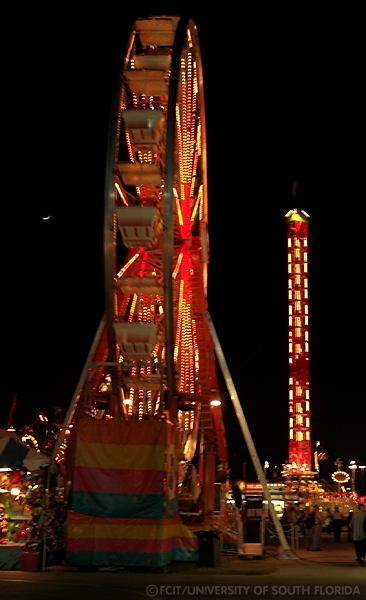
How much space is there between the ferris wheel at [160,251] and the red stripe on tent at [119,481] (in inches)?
94.2

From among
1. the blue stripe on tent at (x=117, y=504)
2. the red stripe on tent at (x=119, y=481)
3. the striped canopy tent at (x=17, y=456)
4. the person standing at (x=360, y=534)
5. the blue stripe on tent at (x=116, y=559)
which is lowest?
the blue stripe on tent at (x=116, y=559)

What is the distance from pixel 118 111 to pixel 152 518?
33.3 feet

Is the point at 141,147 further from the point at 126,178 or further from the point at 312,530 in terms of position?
the point at 312,530

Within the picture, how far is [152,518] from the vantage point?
1934 centimetres

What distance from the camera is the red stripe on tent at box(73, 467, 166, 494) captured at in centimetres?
1969

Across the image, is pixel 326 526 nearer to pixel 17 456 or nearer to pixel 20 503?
pixel 20 503

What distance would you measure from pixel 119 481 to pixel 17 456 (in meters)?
3.68

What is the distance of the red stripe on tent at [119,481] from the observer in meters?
19.7

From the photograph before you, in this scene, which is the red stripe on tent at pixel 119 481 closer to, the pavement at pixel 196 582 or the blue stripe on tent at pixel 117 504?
the blue stripe on tent at pixel 117 504

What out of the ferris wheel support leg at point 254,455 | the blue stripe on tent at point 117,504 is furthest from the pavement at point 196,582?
the ferris wheel support leg at point 254,455

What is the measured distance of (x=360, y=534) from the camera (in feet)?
74.3

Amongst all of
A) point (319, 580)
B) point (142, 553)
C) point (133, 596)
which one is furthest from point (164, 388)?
point (133, 596)

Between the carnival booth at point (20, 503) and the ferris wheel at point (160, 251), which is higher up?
the ferris wheel at point (160, 251)

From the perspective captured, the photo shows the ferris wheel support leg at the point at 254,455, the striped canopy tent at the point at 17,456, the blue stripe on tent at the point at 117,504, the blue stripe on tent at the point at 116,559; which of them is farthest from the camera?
the ferris wheel support leg at the point at 254,455
